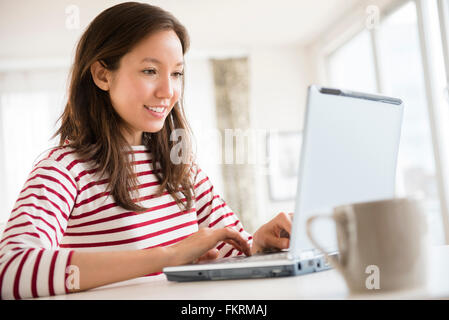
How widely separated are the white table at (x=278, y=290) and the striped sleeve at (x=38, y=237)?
5 cm

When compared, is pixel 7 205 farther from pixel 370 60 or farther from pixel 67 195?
pixel 67 195

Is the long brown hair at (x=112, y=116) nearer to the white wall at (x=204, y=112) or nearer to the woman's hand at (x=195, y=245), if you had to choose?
the woman's hand at (x=195, y=245)

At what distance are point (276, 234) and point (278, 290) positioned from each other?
1.22ft

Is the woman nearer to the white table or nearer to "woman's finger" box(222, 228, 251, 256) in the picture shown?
"woman's finger" box(222, 228, 251, 256)

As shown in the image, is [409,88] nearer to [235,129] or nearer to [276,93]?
[276,93]

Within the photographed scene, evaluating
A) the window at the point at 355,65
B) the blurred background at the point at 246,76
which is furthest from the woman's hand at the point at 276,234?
the window at the point at 355,65

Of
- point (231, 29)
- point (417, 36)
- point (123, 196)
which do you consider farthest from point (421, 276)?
point (231, 29)

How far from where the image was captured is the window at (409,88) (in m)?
3.68

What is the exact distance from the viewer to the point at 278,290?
55cm

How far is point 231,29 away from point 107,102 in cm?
390

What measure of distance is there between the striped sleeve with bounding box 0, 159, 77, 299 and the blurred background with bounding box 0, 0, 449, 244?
11.2 ft

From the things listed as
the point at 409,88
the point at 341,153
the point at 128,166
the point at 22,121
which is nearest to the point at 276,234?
the point at 341,153

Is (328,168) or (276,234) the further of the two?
(276,234)
